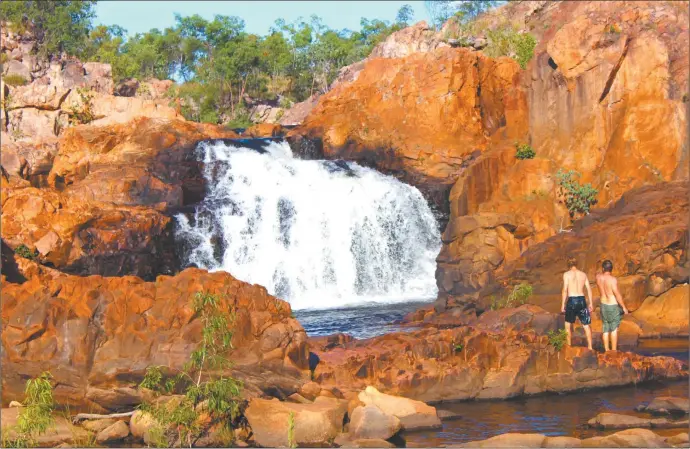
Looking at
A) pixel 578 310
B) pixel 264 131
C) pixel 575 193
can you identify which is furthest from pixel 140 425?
pixel 264 131

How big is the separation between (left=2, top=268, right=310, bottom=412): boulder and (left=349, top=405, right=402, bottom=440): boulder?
95.9 inches

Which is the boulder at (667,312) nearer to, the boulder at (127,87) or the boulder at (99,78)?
the boulder at (99,78)

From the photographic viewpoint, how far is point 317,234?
3903 centimetres

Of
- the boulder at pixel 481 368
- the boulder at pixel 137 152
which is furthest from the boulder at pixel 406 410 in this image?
the boulder at pixel 137 152

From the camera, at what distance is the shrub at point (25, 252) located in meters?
33.3

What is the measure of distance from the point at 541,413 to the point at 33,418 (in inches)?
333

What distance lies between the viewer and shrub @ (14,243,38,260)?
33.3 metres

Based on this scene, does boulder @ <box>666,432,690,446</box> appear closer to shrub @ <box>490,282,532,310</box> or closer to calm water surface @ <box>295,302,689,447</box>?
calm water surface @ <box>295,302,689,447</box>

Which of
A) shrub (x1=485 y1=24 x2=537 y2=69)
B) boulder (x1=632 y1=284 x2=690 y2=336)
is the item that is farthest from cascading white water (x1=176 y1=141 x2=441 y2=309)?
boulder (x1=632 y1=284 x2=690 y2=336)

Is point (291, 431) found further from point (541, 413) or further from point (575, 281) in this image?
point (575, 281)

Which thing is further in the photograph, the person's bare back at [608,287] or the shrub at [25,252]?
the shrub at [25,252]

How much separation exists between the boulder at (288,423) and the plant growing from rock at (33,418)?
3.07 m

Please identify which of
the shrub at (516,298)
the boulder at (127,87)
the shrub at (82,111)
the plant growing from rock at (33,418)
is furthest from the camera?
the boulder at (127,87)

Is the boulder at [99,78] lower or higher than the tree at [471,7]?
lower
